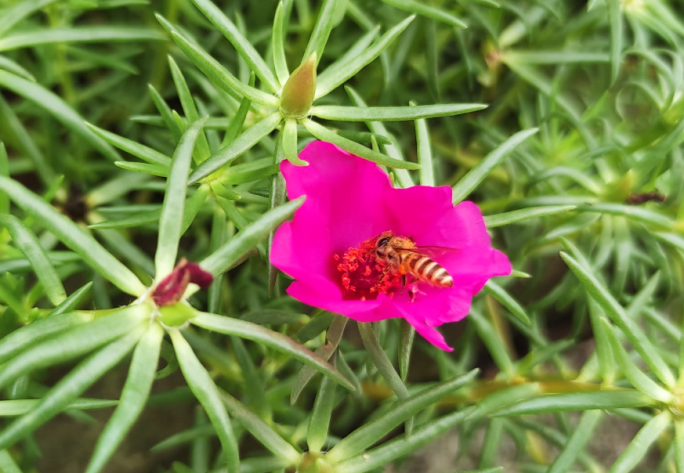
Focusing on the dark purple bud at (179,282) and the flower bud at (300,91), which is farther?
the flower bud at (300,91)

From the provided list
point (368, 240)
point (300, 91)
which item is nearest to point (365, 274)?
point (368, 240)

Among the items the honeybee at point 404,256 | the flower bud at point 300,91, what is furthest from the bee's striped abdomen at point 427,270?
the flower bud at point 300,91

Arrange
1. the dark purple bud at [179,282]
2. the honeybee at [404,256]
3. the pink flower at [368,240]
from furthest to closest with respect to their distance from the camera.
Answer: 1. the honeybee at [404,256]
2. the pink flower at [368,240]
3. the dark purple bud at [179,282]

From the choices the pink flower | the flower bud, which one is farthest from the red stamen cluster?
the flower bud

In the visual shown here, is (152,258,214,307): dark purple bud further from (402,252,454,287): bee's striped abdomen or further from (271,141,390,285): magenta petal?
(402,252,454,287): bee's striped abdomen

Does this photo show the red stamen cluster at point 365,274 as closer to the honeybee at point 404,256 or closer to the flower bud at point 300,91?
the honeybee at point 404,256

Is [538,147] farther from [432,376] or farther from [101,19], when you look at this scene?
[101,19]
